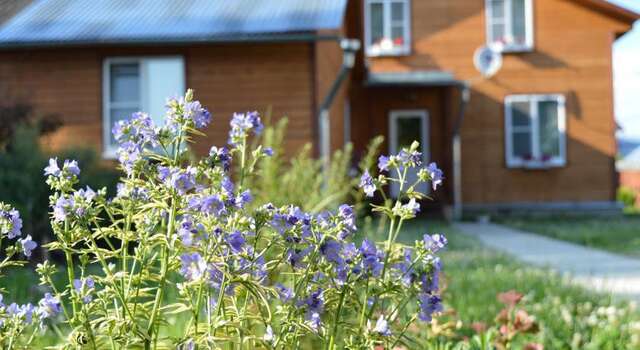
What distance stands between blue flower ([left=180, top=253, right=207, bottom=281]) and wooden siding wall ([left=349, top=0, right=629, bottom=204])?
15.0 meters

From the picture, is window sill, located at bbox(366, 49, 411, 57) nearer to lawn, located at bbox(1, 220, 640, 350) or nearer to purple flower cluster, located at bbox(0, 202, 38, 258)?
lawn, located at bbox(1, 220, 640, 350)


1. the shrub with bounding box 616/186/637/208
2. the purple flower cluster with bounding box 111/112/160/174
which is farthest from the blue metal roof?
A: the shrub with bounding box 616/186/637/208

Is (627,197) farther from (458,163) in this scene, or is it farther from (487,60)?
(458,163)

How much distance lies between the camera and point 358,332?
1.77m

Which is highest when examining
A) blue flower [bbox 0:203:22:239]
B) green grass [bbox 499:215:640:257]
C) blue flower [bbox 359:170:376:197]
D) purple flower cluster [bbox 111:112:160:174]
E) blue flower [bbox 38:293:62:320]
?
purple flower cluster [bbox 111:112:160:174]

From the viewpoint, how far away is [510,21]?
53.7 feet

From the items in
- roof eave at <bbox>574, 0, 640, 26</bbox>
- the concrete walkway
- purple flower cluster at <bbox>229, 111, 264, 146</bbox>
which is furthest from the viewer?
roof eave at <bbox>574, 0, 640, 26</bbox>

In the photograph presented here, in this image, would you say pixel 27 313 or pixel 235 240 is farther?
pixel 27 313

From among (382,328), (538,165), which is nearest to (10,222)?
(382,328)

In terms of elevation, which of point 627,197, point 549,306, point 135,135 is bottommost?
point 627,197

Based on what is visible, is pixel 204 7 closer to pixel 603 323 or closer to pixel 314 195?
pixel 314 195

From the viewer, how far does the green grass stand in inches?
390

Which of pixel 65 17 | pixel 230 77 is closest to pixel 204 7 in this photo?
pixel 230 77

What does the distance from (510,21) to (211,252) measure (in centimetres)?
1582
